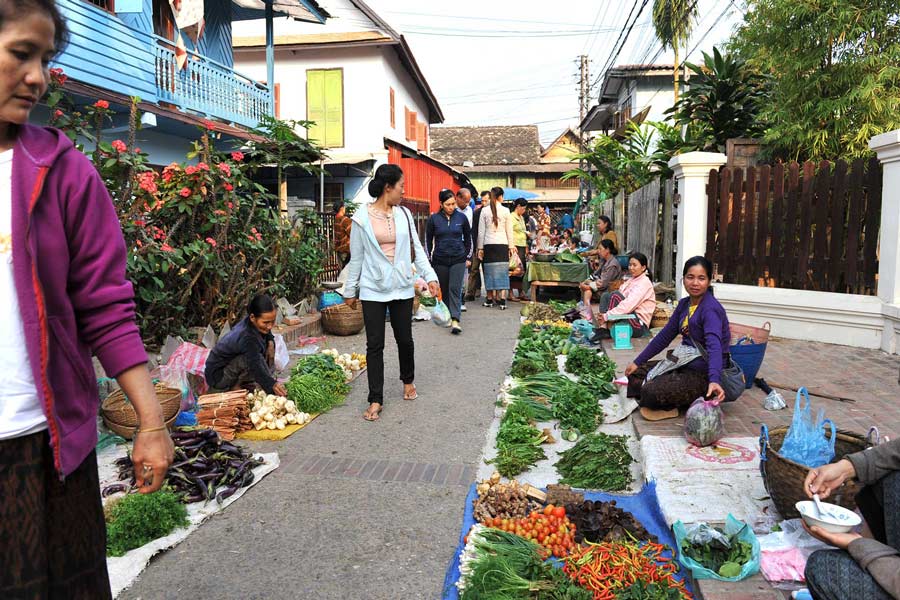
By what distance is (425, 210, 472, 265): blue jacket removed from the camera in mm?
10289

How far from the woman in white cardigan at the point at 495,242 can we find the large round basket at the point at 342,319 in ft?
11.1

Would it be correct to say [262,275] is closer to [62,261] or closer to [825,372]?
[825,372]

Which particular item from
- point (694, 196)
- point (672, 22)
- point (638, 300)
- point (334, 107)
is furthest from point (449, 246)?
point (672, 22)

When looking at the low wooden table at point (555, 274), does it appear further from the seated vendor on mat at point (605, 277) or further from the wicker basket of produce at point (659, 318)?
the wicker basket of produce at point (659, 318)

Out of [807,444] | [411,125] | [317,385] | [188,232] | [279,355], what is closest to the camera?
[807,444]

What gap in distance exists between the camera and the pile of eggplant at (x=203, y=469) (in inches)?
164

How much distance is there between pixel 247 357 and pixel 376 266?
137 centimetres

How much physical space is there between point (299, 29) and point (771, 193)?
48.3 ft

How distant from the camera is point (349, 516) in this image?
4.00 m

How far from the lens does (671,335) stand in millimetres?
5379

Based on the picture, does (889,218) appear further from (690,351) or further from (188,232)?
(188,232)

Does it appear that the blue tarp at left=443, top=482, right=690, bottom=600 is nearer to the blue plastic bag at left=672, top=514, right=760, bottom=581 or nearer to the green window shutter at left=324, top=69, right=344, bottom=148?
the blue plastic bag at left=672, top=514, right=760, bottom=581

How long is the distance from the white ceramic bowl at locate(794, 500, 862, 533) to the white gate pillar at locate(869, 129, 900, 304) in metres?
5.57

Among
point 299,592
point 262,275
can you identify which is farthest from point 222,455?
point 262,275
